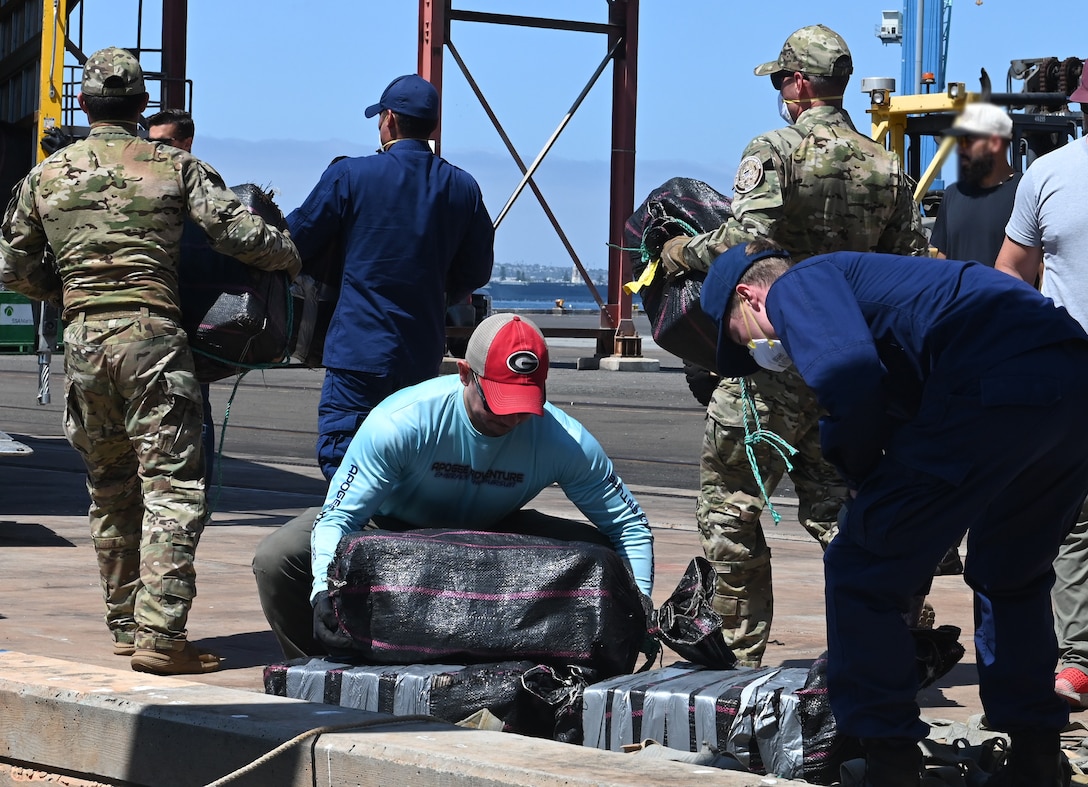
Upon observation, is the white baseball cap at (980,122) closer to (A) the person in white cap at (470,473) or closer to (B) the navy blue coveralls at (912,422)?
(B) the navy blue coveralls at (912,422)

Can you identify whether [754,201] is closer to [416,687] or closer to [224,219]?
[224,219]

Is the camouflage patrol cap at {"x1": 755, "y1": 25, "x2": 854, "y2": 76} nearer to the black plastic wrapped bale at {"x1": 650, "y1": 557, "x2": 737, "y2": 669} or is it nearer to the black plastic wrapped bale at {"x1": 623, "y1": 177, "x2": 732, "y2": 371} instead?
the black plastic wrapped bale at {"x1": 623, "y1": 177, "x2": 732, "y2": 371}

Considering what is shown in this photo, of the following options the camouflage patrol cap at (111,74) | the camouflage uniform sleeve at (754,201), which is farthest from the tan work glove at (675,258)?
the camouflage patrol cap at (111,74)

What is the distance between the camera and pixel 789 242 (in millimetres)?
5238

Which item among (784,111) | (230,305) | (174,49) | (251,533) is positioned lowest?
(251,533)

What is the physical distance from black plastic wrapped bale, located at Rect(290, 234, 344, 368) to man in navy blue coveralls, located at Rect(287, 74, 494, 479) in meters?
0.05

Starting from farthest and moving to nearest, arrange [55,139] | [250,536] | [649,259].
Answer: [55,139] < [250,536] < [649,259]

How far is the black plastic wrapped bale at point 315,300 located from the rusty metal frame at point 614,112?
1931cm

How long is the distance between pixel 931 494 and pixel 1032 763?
76cm

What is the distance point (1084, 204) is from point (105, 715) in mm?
3133

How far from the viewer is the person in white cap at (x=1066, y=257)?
4.89 meters

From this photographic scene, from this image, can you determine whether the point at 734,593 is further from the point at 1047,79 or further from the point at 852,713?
the point at 1047,79

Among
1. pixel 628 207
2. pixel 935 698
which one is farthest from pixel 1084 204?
pixel 628 207

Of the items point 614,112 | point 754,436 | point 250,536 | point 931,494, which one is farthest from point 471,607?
point 614,112
